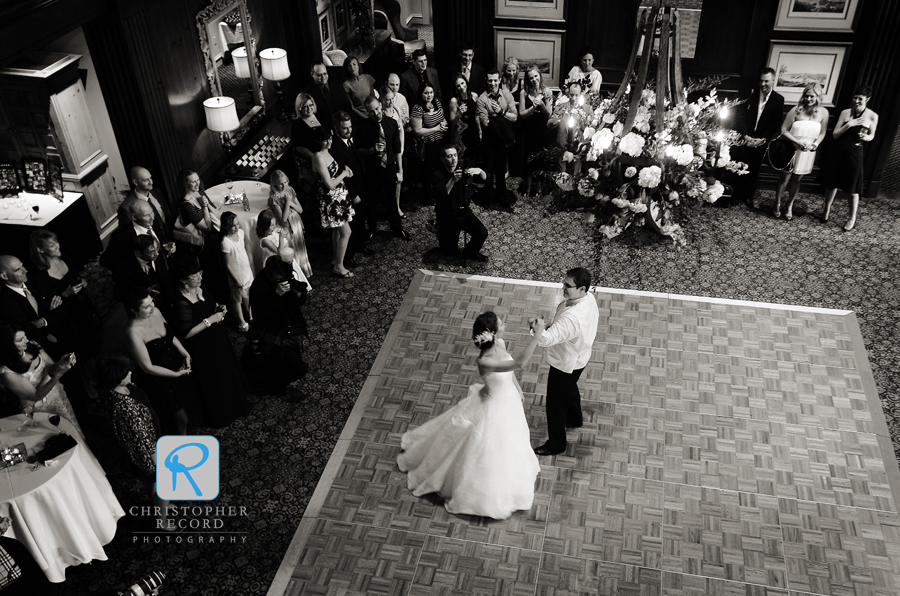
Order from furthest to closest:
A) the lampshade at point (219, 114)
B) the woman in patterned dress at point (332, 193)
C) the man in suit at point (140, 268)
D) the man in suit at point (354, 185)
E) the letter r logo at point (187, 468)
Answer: the lampshade at point (219, 114)
the man in suit at point (354, 185)
the woman in patterned dress at point (332, 193)
the man in suit at point (140, 268)
the letter r logo at point (187, 468)

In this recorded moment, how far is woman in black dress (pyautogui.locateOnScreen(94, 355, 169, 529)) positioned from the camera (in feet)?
15.4

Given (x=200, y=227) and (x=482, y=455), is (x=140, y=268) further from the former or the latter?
(x=482, y=455)

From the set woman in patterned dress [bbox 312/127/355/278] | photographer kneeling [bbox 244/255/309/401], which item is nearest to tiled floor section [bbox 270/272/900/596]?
photographer kneeling [bbox 244/255/309/401]

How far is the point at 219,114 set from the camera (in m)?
7.95

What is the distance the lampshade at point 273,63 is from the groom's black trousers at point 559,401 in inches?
218

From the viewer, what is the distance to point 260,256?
7262mm

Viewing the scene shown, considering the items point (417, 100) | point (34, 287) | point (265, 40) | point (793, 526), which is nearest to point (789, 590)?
point (793, 526)

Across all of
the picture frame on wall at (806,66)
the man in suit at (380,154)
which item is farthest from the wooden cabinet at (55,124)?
the picture frame on wall at (806,66)

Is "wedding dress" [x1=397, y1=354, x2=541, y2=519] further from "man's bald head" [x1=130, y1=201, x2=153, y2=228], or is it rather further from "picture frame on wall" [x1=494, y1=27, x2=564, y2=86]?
"picture frame on wall" [x1=494, y1=27, x2=564, y2=86]

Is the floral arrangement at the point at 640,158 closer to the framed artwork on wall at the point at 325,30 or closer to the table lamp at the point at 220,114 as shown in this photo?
the table lamp at the point at 220,114

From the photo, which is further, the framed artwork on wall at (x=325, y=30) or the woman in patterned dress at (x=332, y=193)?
the framed artwork on wall at (x=325, y=30)

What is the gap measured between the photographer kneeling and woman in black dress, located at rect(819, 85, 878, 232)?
609cm

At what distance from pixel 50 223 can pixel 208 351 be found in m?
3.02

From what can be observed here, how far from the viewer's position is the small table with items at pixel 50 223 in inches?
299
